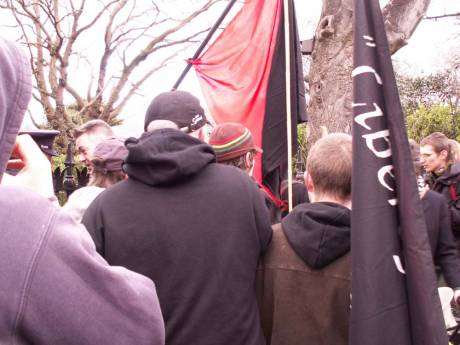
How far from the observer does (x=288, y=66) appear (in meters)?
3.18

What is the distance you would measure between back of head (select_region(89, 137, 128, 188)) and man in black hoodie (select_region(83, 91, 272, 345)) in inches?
25.1

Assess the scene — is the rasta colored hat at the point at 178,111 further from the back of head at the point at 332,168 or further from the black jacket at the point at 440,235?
the black jacket at the point at 440,235

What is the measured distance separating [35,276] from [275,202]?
2.57m

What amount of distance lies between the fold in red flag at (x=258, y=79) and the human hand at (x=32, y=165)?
2.10 m

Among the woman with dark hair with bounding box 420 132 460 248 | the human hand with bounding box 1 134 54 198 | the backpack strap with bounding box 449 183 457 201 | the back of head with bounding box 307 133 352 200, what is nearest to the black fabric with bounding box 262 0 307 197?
the back of head with bounding box 307 133 352 200

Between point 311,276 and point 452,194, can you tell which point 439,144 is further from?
point 311,276

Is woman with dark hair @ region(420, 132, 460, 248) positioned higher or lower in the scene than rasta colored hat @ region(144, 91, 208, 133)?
lower

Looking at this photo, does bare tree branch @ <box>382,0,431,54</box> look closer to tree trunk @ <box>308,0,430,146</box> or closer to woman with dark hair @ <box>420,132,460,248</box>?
tree trunk @ <box>308,0,430,146</box>

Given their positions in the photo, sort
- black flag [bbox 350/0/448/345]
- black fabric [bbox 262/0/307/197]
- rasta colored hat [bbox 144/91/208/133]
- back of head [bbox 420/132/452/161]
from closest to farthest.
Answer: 1. black flag [bbox 350/0/448/345]
2. rasta colored hat [bbox 144/91/208/133]
3. black fabric [bbox 262/0/307/197]
4. back of head [bbox 420/132/452/161]

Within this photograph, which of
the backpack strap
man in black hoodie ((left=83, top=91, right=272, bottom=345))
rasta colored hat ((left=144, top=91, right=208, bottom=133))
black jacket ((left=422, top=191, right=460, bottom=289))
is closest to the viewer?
man in black hoodie ((left=83, top=91, right=272, bottom=345))

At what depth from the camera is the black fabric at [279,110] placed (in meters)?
3.33

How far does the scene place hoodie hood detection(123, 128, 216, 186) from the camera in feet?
6.05

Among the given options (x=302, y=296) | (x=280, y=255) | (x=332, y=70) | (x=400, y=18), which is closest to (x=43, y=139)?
(x=280, y=255)

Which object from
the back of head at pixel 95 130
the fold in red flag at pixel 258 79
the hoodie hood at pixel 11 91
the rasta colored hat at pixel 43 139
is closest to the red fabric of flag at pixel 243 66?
the fold in red flag at pixel 258 79
